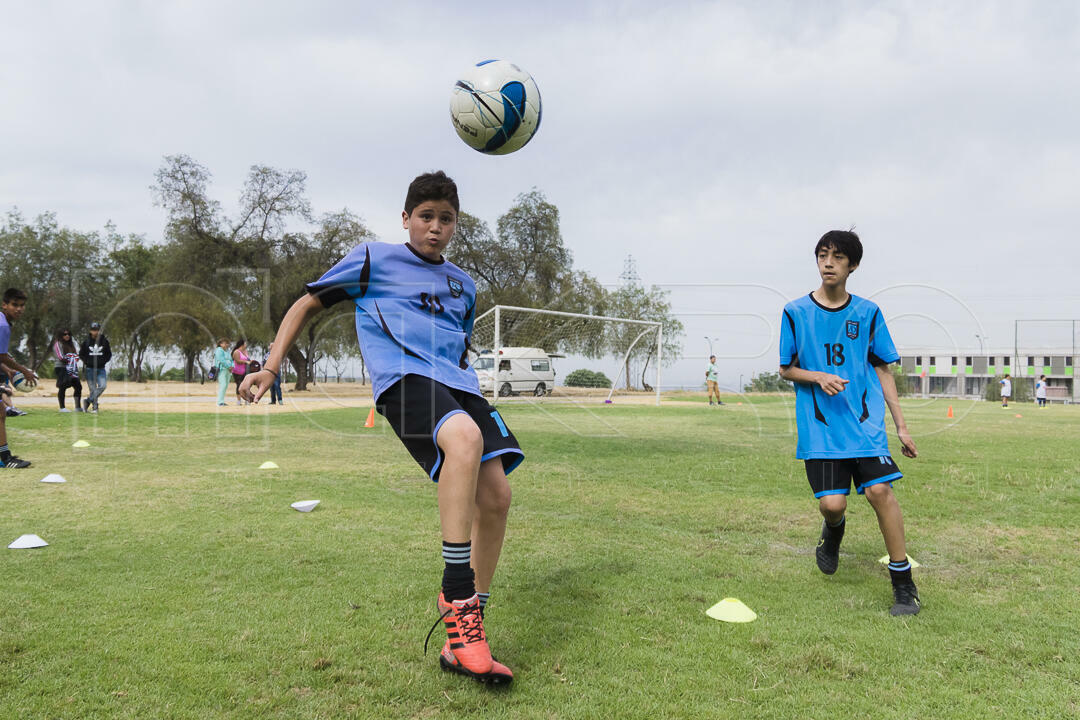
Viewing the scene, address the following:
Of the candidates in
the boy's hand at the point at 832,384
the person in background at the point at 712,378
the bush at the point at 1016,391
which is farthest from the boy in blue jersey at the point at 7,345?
the bush at the point at 1016,391

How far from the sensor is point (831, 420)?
374cm

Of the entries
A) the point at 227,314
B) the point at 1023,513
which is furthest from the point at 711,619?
the point at 227,314

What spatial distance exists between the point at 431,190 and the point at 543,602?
2.00 metres

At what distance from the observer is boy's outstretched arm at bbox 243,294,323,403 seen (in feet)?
9.45

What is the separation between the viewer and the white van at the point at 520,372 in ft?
103

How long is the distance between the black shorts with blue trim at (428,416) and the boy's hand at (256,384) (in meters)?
0.46

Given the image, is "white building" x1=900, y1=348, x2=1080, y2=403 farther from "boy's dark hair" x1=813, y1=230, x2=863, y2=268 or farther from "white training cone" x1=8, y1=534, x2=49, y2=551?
"white training cone" x1=8, y1=534, x2=49, y2=551

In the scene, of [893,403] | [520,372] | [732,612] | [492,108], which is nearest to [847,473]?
[893,403]

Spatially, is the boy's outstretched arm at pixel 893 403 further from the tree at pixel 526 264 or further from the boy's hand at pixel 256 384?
the tree at pixel 526 264

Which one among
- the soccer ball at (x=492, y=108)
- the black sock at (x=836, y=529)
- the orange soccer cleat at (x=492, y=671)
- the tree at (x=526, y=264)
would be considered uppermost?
the tree at (x=526, y=264)

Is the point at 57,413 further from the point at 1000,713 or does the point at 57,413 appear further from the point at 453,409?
the point at 1000,713

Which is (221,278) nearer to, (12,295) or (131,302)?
(131,302)

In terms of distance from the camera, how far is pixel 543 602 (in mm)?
3383

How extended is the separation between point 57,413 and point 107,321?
24.4 meters
